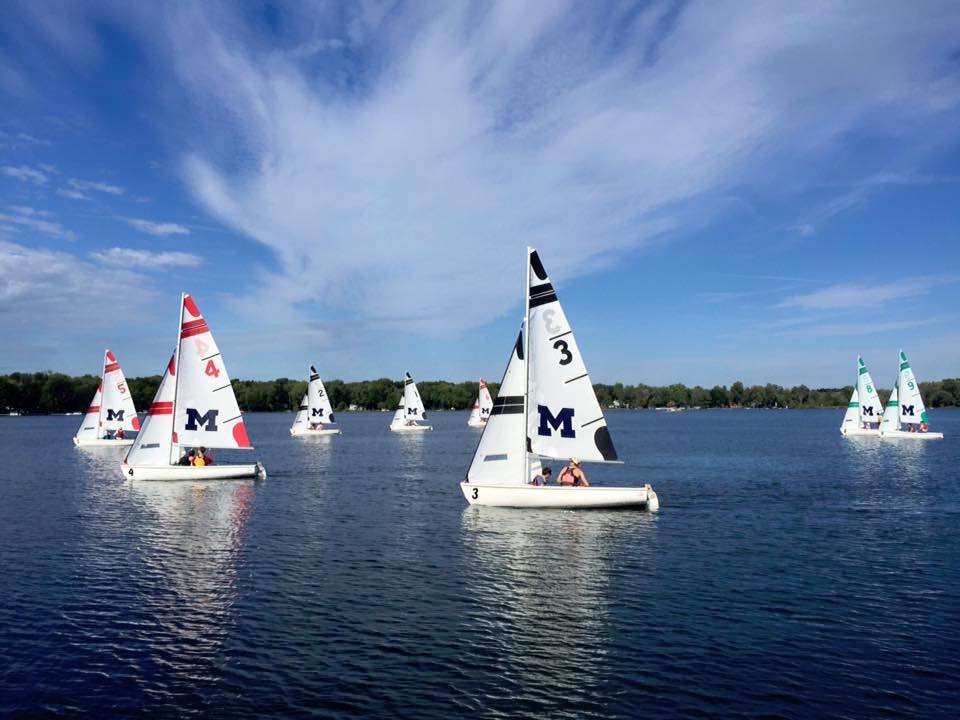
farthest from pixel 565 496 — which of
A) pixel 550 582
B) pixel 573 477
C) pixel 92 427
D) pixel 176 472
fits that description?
pixel 92 427

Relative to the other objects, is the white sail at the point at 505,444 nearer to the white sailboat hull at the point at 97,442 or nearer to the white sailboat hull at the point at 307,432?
the white sailboat hull at the point at 97,442

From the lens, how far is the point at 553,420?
37.5m

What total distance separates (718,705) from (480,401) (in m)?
117

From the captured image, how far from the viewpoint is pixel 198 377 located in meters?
49.4

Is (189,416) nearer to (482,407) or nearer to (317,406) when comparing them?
(317,406)

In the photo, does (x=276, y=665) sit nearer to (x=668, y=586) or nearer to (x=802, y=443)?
(x=668, y=586)

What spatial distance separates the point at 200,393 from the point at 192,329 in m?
4.11

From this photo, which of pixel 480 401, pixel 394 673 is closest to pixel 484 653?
pixel 394 673

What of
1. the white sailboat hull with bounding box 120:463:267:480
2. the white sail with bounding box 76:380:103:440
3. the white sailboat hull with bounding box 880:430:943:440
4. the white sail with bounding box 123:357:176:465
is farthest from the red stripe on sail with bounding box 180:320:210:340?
the white sailboat hull with bounding box 880:430:943:440

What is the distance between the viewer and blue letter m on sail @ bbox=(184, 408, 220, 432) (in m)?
49.3

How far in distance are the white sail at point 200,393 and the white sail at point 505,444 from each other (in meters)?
18.3

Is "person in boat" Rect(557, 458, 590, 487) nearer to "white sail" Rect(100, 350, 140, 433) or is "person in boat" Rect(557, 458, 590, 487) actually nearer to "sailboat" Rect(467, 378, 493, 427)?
"white sail" Rect(100, 350, 140, 433)

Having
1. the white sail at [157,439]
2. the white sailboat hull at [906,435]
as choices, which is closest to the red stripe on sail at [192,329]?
the white sail at [157,439]

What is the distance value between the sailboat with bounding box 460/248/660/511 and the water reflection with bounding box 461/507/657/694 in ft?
4.64
